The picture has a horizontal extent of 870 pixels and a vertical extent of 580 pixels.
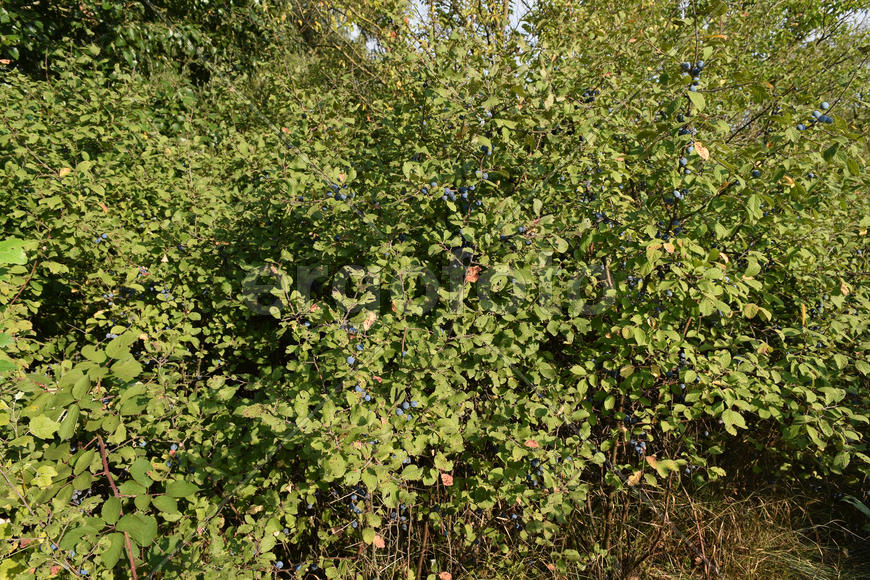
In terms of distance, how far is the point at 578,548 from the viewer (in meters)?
2.20

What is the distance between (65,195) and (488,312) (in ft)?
7.62

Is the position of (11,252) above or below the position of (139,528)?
above

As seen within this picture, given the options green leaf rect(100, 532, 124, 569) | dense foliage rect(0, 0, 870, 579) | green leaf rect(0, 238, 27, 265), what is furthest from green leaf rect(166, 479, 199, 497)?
green leaf rect(0, 238, 27, 265)

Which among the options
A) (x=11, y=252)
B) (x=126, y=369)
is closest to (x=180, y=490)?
(x=126, y=369)

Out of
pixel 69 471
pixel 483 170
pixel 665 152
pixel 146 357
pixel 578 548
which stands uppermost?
pixel 665 152

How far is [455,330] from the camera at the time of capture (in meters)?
1.78

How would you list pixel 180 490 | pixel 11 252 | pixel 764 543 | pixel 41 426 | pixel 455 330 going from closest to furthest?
pixel 11 252, pixel 41 426, pixel 180 490, pixel 455 330, pixel 764 543

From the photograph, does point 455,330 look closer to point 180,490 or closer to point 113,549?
point 180,490

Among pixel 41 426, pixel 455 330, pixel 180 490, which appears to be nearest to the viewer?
pixel 41 426

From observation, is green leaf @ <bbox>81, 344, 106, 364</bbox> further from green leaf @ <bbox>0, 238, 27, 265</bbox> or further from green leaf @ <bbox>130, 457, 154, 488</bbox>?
green leaf @ <bbox>0, 238, 27, 265</bbox>

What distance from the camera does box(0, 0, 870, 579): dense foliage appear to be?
1.56 metres

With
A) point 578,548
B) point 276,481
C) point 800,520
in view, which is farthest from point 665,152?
point 800,520

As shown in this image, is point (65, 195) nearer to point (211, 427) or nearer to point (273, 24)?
point (211, 427)

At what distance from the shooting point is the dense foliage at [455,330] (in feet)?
5.13
